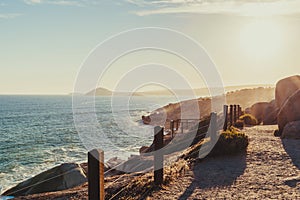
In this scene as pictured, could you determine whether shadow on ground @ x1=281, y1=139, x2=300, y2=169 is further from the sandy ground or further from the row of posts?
the row of posts

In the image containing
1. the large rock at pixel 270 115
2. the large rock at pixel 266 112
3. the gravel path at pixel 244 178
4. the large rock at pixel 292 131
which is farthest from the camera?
the large rock at pixel 266 112

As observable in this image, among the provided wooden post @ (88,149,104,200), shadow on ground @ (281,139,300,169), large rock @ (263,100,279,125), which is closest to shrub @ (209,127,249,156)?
shadow on ground @ (281,139,300,169)

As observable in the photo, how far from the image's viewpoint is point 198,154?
10.5 m

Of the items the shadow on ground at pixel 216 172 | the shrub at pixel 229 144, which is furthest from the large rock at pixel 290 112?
the shadow on ground at pixel 216 172

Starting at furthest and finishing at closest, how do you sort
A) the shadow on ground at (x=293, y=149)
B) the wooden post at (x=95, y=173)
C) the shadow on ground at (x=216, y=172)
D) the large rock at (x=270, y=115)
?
the large rock at (x=270, y=115) → the shadow on ground at (x=293, y=149) → the shadow on ground at (x=216, y=172) → the wooden post at (x=95, y=173)

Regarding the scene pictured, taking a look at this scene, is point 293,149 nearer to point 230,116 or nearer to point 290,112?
point 290,112

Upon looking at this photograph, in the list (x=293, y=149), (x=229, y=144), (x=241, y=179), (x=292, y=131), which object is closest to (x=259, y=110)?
(x=292, y=131)

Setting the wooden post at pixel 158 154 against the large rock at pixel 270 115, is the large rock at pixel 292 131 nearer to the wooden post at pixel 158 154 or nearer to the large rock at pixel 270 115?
the wooden post at pixel 158 154

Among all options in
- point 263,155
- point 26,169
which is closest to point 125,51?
point 263,155

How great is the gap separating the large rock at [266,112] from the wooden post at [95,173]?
70.0 ft

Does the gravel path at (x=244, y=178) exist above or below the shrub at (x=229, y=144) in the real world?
below

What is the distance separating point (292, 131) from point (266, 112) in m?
11.3

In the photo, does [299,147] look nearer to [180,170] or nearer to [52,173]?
[180,170]

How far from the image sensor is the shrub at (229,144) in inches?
422
